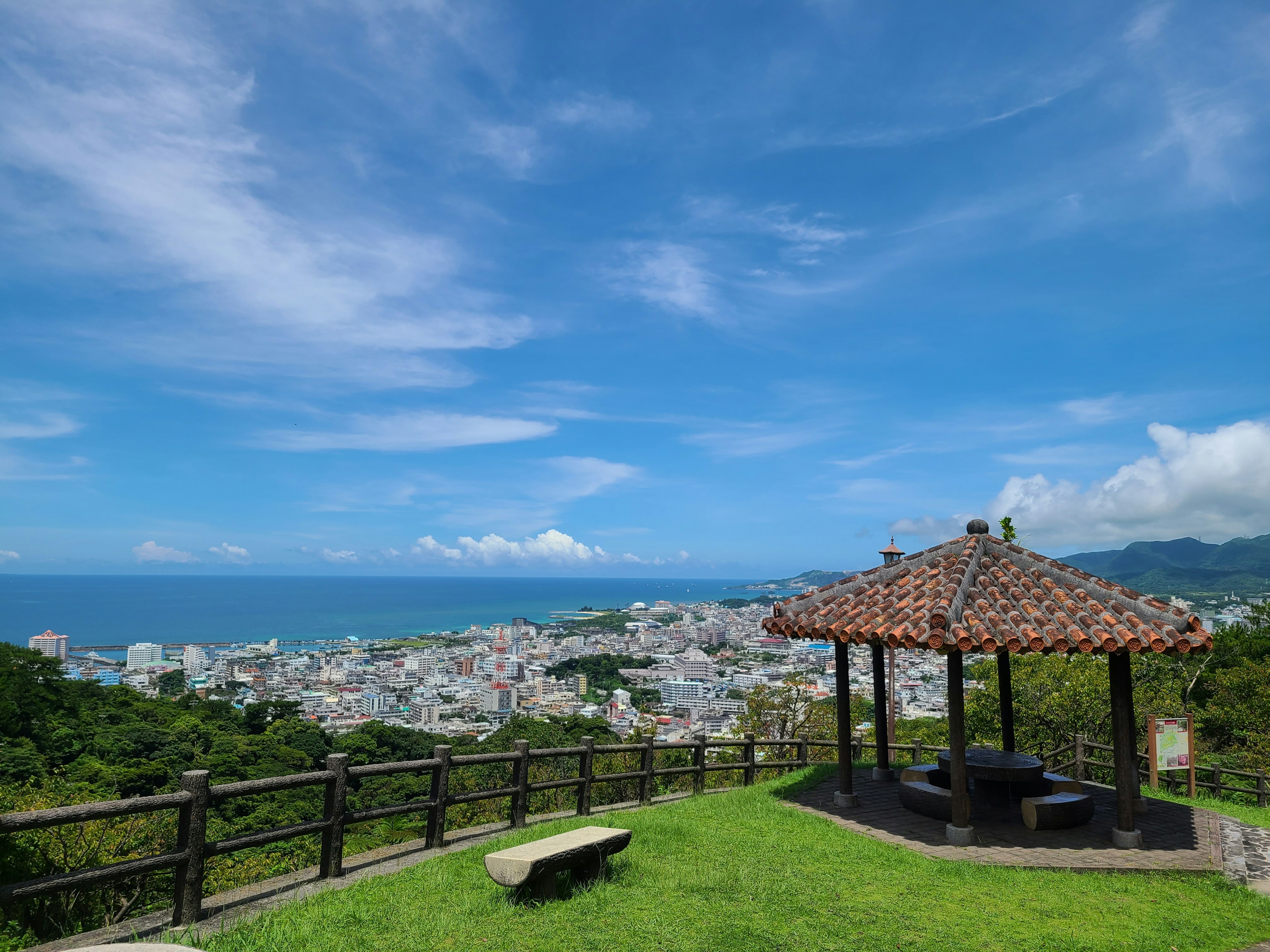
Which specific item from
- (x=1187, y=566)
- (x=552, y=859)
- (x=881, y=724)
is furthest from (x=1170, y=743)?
(x=1187, y=566)

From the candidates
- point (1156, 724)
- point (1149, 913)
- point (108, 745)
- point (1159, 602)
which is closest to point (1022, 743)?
point (1156, 724)

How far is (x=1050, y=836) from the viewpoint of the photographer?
7543 mm

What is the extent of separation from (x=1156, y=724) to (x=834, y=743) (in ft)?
13.6

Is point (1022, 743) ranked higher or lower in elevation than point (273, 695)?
higher

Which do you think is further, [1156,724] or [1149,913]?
[1156,724]

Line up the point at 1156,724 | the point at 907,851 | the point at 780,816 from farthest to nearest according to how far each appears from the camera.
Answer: the point at 1156,724, the point at 780,816, the point at 907,851

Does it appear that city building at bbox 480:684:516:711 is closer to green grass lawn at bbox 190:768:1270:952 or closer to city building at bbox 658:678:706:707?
city building at bbox 658:678:706:707

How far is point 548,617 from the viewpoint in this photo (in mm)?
182750

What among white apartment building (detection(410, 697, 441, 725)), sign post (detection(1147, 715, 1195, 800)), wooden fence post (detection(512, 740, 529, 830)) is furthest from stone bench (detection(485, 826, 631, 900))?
white apartment building (detection(410, 697, 441, 725))

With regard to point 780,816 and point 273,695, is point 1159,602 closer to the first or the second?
point 780,816

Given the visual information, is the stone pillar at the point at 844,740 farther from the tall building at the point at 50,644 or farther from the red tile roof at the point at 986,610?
the tall building at the point at 50,644

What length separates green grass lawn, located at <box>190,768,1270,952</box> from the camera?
15.5 feet

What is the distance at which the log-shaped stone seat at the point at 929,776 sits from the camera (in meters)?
8.89

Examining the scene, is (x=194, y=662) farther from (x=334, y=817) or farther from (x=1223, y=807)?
(x=1223, y=807)
